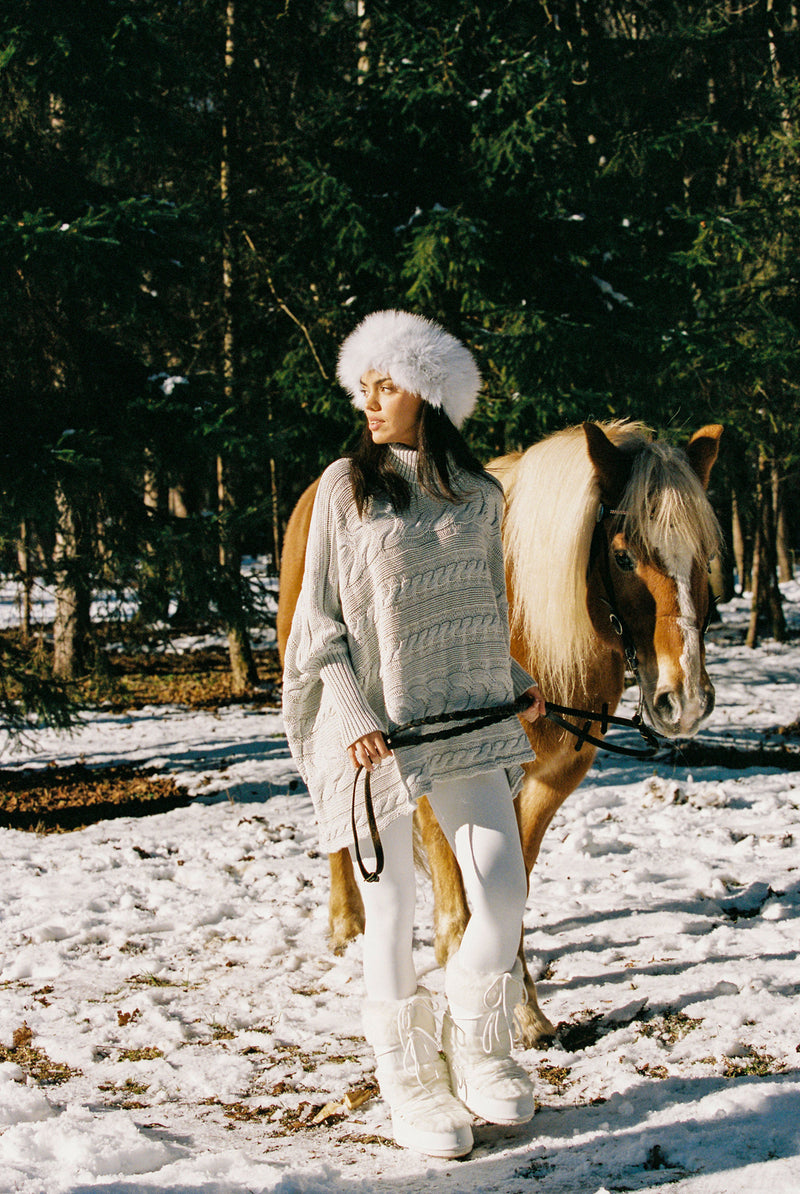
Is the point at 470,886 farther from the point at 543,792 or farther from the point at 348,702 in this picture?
the point at 543,792

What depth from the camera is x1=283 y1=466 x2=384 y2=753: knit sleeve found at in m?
2.38

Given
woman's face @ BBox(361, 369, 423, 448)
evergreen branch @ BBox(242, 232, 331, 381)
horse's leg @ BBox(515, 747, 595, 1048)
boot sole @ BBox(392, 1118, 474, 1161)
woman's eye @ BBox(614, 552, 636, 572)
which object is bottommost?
boot sole @ BBox(392, 1118, 474, 1161)

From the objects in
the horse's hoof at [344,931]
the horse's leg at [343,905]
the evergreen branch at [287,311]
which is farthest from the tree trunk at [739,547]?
the horse's hoof at [344,931]

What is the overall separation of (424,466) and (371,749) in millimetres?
795

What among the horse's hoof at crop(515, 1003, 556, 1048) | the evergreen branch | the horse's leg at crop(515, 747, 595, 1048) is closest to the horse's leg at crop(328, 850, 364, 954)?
the horse's leg at crop(515, 747, 595, 1048)

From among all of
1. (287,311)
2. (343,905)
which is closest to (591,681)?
(343,905)

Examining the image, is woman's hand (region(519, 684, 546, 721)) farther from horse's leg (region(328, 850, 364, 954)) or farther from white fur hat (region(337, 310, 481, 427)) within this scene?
horse's leg (region(328, 850, 364, 954))

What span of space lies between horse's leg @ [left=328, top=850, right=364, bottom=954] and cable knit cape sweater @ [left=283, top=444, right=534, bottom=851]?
1861 millimetres

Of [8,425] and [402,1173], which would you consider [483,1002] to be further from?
[8,425]

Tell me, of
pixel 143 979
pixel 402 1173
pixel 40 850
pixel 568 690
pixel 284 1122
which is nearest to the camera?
pixel 402 1173

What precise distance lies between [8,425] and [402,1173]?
16.4 feet

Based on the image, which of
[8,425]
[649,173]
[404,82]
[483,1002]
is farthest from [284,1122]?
[649,173]

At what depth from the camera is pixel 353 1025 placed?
3.43 m

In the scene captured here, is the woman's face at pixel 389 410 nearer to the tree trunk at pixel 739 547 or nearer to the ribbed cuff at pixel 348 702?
the ribbed cuff at pixel 348 702
